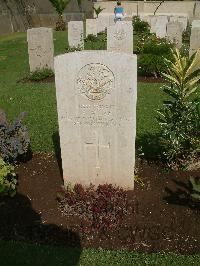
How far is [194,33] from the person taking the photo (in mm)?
11672

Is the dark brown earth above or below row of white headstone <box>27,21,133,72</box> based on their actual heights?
below

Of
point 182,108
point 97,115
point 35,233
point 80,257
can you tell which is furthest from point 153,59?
point 80,257

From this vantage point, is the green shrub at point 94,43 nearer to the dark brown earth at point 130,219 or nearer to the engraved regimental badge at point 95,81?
the dark brown earth at point 130,219

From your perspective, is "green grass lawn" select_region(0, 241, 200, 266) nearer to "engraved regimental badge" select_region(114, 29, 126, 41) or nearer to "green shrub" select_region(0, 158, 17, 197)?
"green shrub" select_region(0, 158, 17, 197)

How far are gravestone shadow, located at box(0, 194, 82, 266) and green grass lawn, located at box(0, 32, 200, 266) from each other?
0.01 metres

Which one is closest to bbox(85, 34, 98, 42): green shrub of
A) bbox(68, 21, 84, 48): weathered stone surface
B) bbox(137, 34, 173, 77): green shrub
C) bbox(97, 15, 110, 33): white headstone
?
bbox(68, 21, 84, 48): weathered stone surface

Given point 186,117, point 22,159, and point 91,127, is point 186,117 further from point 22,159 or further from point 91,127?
point 22,159

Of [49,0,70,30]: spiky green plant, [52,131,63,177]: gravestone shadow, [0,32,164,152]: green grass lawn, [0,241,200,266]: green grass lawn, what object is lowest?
[0,241,200,266]: green grass lawn

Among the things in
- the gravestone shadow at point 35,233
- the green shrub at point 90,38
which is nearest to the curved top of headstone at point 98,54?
the gravestone shadow at point 35,233

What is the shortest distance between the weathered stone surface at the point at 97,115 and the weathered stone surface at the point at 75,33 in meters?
11.1

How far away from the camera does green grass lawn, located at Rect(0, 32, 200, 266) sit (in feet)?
11.9

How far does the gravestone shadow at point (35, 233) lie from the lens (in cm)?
373

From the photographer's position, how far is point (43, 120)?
7742 millimetres

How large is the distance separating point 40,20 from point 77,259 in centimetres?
2527
